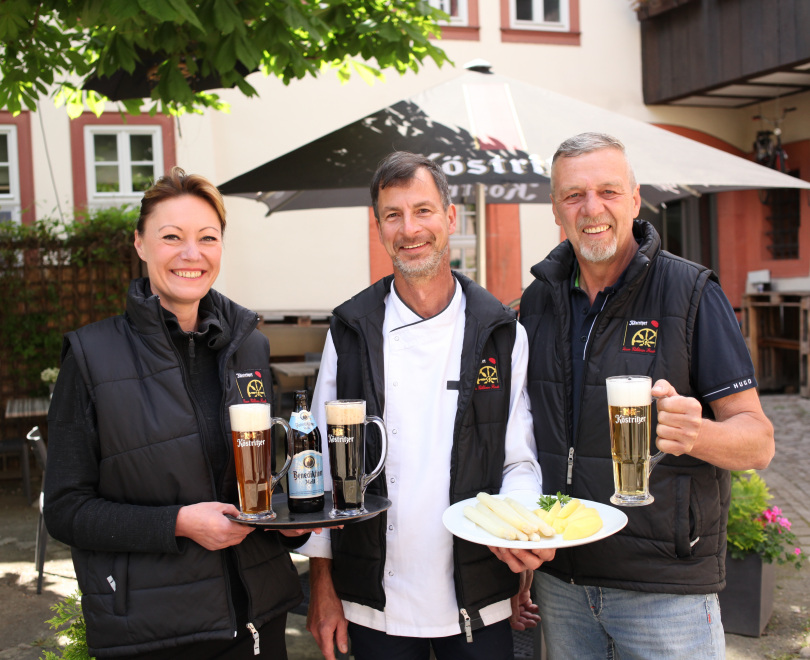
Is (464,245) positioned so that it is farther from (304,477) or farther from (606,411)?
(304,477)

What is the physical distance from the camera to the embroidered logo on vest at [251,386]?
6.92 feet

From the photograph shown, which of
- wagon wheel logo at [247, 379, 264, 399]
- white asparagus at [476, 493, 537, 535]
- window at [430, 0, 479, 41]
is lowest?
white asparagus at [476, 493, 537, 535]

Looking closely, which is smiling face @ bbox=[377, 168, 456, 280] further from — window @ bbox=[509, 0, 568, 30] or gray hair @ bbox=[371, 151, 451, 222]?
window @ bbox=[509, 0, 568, 30]

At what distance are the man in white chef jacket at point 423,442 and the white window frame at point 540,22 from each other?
33.4 feet

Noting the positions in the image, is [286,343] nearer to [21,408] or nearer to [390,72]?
[21,408]

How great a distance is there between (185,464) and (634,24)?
11818 mm

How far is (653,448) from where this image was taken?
2092mm

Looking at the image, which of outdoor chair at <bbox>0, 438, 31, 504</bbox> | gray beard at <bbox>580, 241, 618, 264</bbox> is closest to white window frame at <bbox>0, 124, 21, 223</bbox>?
outdoor chair at <bbox>0, 438, 31, 504</bbox>

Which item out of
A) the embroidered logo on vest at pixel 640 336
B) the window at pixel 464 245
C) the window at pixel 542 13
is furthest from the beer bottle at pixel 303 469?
the window at pixel 542 13

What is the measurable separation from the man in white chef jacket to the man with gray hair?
135 millimetres

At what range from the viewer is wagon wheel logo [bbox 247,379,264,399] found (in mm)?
2127

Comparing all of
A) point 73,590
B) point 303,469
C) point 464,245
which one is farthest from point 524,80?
point 303,469

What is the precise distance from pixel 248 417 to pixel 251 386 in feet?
0.91

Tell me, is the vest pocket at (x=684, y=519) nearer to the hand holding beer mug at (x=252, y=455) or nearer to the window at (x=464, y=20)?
the hand holding beer mug at (x=252, y=455)
